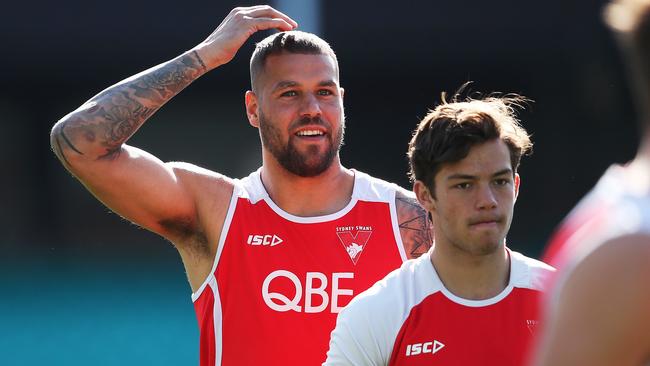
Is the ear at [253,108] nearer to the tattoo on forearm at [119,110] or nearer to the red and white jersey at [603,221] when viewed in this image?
the tattoo on forearm at [119,110]

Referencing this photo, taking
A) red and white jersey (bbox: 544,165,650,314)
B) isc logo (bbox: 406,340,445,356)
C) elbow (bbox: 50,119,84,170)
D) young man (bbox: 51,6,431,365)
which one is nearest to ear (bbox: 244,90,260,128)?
young man (bbox: 51,6,431,365)

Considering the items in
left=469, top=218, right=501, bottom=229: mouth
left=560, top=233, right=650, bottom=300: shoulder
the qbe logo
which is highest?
left=469, top=218, right=501, bottom=229: mouth

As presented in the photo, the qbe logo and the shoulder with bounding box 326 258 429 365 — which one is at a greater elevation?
the qbe logo

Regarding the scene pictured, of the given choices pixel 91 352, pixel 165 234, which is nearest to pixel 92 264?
pixel 91 352

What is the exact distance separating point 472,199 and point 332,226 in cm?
83

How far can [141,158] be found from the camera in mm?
3545

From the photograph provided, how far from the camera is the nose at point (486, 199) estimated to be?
2867 mm

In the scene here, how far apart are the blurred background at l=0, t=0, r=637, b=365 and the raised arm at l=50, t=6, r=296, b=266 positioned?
7.54 m

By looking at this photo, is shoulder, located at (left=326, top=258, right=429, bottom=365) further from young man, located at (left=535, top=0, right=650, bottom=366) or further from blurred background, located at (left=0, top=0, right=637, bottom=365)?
blurred background, located at (left=0, top=0, right=637, bottom=365)

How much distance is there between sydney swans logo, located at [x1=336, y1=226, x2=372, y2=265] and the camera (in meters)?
3.56

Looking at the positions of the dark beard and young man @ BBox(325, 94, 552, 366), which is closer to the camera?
young man @ BBox(325, 94, 552, 366)

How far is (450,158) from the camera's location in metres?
2.94

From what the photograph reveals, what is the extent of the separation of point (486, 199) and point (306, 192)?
0.96m

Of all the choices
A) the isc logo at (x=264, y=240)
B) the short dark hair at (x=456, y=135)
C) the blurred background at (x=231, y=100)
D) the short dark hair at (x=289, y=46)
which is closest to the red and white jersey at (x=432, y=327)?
the short dark hair at (x=456, y=135)
